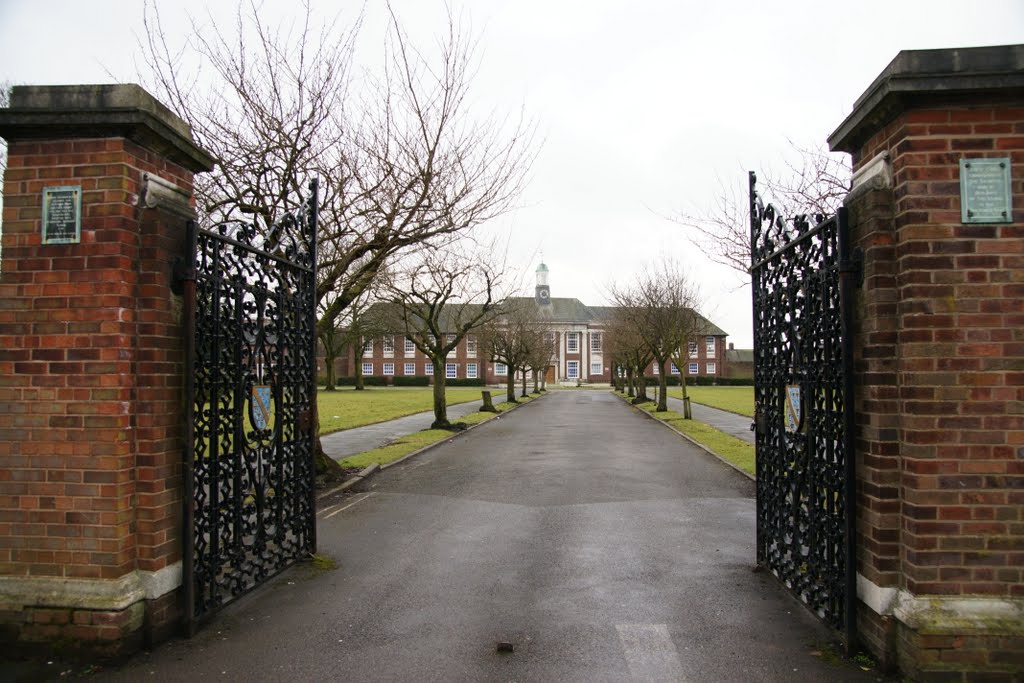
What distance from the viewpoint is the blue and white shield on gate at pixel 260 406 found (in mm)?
5152

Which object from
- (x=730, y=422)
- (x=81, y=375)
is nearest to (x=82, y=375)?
(x=81, y=375)

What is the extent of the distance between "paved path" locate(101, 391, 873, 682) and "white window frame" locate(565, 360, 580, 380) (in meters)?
81.3

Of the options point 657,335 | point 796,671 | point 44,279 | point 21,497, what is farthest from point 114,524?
point 657,335

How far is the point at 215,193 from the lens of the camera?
10.1m

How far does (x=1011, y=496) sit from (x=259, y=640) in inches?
177

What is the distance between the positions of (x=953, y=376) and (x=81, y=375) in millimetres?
4979

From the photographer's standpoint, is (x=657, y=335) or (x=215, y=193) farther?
(x=657, y=335)

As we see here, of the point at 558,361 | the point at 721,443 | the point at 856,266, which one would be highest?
the point at 856,266

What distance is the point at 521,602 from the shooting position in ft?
16.5

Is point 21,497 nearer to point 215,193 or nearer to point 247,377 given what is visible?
point 247,377

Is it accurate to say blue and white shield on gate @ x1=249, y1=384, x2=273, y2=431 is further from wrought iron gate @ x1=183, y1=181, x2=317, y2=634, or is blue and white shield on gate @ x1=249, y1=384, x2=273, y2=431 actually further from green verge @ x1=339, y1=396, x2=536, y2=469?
green verge @ x1=339, y1=396, x2=536, y2=469

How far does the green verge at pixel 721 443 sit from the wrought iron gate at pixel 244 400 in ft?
18.5

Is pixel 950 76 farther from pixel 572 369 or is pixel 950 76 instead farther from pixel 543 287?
pixel 543 287

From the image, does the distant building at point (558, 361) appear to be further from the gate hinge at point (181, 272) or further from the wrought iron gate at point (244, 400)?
the gate hinge at point (181, 272)
